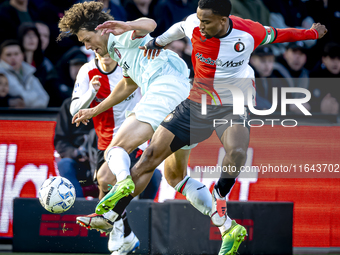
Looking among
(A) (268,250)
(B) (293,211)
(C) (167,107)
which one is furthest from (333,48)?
(C) (167,107)

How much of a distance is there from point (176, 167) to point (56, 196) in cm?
116

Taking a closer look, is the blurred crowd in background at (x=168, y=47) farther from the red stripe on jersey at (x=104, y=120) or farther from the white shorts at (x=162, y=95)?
the white shorts at (x=162, y=95)

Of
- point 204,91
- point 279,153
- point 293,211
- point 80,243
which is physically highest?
point 204,91

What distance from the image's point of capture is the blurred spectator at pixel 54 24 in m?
6.54

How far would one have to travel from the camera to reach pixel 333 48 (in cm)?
689

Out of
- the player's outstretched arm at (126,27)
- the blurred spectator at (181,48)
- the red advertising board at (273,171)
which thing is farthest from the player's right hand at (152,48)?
the blurred spectator at (181,48)

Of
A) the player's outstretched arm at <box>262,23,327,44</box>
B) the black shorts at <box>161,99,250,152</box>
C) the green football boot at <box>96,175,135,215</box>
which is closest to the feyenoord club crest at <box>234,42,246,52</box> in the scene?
the player's outstretched arm at <box>262,23,327,44</box>

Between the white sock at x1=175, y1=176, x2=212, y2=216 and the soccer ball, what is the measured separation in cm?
105

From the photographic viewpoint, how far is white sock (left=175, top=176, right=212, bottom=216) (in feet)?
13.9

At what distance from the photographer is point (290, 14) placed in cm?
715

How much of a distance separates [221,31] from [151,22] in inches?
24.9

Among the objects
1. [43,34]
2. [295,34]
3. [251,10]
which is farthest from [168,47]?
[295,34]

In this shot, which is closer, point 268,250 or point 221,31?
point 221,31

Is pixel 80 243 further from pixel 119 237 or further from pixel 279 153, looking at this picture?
pixel 279 153
